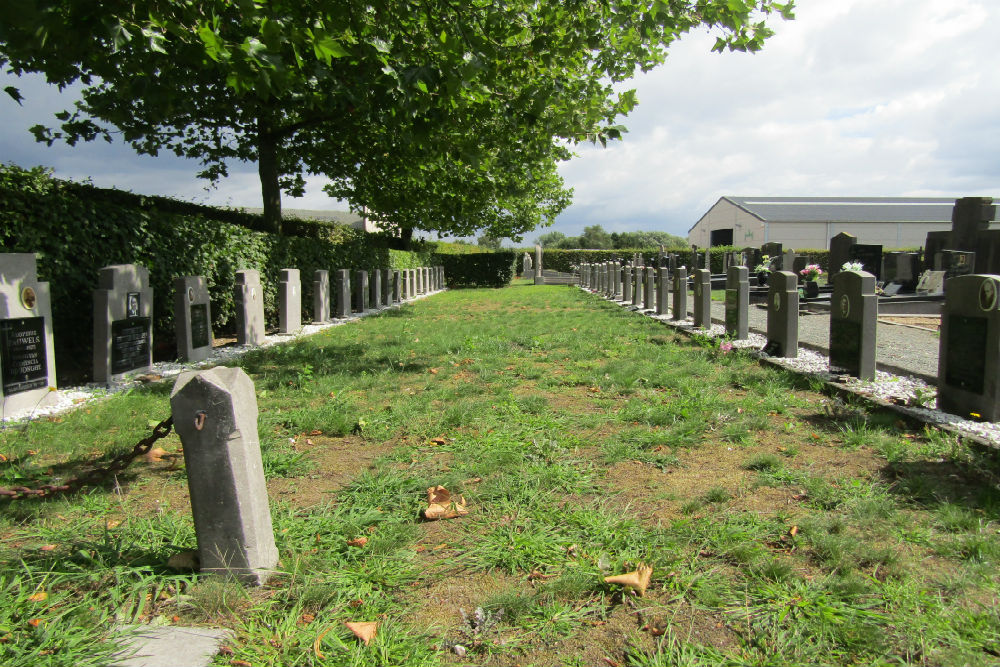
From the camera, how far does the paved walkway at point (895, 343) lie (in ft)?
21.9

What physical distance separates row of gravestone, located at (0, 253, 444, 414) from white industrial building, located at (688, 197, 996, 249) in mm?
46450

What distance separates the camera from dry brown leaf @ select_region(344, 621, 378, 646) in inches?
78.2

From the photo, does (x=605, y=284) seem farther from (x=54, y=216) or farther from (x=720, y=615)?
(x=720, y=615)

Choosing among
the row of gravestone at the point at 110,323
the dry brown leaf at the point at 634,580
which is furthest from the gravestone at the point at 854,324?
the row of gravestone at the point at 110,323

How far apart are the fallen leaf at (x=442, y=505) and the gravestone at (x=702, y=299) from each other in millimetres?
8487

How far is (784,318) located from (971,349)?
115 inches

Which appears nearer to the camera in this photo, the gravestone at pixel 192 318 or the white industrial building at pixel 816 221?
the gravestone at pixel 192 318

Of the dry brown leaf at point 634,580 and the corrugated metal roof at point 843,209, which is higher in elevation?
the corrugated metal roof at point 843,209

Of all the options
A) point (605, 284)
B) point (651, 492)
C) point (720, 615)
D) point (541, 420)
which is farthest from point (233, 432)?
point (605, 284)

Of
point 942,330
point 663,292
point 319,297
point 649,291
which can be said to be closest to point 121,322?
point 319,297

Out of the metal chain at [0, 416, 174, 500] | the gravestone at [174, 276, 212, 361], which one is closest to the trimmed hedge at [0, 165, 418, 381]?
the gravestone at [174, 276, 212, 361]

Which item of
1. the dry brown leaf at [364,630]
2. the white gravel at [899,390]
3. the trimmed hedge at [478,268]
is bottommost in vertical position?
the dry brown leaf at [364,630]

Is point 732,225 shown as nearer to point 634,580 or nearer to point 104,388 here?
point 104,388

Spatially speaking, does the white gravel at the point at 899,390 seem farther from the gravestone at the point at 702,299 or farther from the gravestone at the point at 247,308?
the gravestone at the point at 247,308
